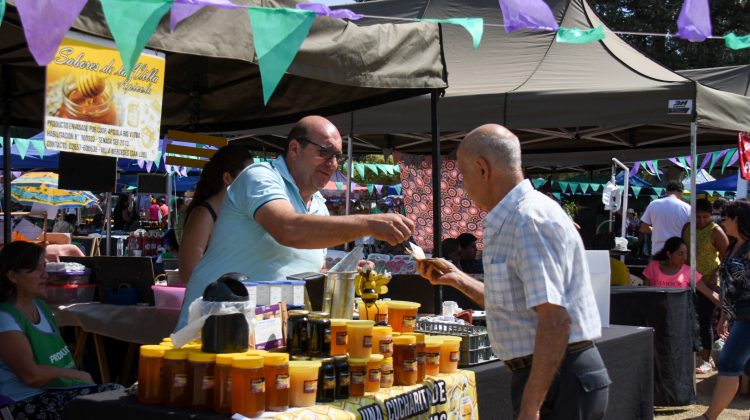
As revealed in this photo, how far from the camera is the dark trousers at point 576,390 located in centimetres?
254

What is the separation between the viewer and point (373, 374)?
2.70 metres

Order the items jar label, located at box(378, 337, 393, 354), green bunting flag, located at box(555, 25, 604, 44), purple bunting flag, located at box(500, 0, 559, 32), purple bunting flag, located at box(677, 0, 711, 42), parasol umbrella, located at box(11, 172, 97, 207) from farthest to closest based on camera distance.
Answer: parasol umbrella, located at box(11, 172, 97, 207) → green bunting flag, located at box(555, 25, 604, 44) → purple bunting flag, located at box(677, 0, 711, 42) → purple bunting flag, located at box(500, 0, 559, 32) → jar label, located at box(378, 337, 393, 354)

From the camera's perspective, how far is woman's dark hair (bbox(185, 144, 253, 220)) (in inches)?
165

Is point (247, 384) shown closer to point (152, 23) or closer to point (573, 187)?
point (152, 23)

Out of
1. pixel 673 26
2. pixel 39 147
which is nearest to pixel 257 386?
pixel 39 147

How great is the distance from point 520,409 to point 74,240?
13225mm

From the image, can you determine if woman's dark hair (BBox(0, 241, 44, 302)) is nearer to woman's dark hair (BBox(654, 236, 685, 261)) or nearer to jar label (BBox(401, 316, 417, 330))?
jar label (BBox(401, 316, 417, 330))

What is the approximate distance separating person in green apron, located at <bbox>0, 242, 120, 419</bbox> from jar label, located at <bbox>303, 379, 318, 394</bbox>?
1826 mm

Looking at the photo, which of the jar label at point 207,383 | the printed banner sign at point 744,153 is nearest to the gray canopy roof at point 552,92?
the printed banner sign at point 744,153

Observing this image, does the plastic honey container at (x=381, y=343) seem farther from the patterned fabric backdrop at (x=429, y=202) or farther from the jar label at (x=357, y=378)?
the patterned fabric backdrop at (x=429, y=202)

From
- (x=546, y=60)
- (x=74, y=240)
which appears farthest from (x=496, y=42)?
(x=74, y=240)

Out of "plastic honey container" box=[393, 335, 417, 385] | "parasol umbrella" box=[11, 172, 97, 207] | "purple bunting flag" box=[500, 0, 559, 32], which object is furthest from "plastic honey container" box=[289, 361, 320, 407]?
"parasol umbrella" box=[11, 172, 97, 207]

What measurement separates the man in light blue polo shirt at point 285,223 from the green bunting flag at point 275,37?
29 cm

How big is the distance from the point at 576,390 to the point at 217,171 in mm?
2414
